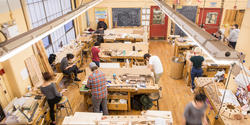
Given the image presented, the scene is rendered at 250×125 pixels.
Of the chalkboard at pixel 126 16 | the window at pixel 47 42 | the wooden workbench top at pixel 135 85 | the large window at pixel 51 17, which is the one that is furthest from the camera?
the chalkboard at pixel 126 16

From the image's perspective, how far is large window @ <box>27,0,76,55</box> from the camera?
6.41 metres

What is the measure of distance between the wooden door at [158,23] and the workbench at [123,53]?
4233 millimetres

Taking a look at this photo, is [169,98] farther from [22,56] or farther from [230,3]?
[230,3]

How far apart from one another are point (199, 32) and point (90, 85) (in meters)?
3.05

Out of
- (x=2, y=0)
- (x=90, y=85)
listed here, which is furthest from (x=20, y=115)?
(x=2, y=0)

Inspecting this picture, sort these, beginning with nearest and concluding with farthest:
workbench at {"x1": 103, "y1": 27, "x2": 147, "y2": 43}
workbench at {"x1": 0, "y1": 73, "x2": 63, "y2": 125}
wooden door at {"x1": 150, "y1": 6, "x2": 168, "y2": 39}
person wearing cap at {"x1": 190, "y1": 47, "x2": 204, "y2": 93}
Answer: workbench at {"x1": 0, "y1": 73, "x2": 63, "y2": 125}
person wearing cap at {"x1": 190, "y1": 47, "x2": 204, "y2": 93}
workbench at {"x1": 103, "y1": 27, "x2": 147, "y2": 43}
wooden door at {"x1": 150, "y1": 6, "x2": 168, "y2": 39}

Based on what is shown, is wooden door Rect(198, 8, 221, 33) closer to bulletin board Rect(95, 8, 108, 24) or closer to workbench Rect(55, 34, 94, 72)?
bulletin board Rect(95, 8, 108, 24)

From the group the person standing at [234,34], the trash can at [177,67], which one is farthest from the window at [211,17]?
the trash can at [177,67]

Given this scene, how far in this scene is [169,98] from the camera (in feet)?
20.0

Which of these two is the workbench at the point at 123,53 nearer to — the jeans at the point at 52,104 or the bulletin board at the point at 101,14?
the jeans at the point at 52,104

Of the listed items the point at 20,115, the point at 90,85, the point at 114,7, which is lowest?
the point at 20,115

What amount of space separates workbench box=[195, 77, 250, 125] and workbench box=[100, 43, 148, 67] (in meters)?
2.80

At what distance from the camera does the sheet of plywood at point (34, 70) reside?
18.0ft

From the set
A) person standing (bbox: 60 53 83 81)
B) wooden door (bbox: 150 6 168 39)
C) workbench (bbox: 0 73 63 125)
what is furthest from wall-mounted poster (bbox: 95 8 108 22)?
workbench (bbox: 0 73 63 125)
